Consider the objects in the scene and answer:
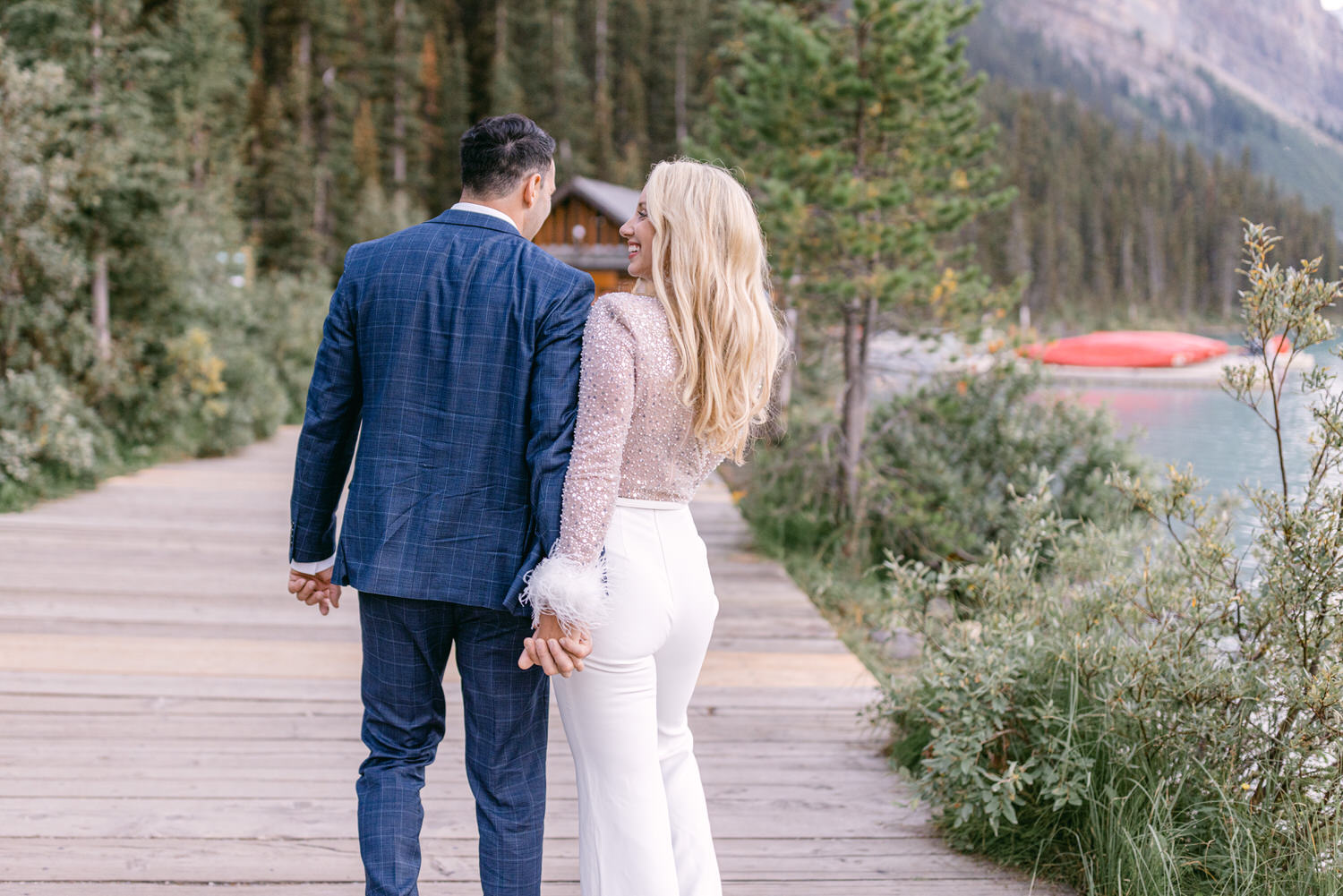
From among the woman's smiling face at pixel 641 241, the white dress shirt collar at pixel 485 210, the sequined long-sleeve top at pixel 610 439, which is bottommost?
the sequined long-sleeve top at pixel 610 439

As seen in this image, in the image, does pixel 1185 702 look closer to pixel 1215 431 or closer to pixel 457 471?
pixel 457 471

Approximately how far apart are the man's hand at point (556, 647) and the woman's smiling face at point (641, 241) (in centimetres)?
63

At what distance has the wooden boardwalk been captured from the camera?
2514 mm

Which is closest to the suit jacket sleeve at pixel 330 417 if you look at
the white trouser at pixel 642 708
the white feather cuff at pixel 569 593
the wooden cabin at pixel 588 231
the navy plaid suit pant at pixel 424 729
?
the navy plaid suit pant at pixel 424 729

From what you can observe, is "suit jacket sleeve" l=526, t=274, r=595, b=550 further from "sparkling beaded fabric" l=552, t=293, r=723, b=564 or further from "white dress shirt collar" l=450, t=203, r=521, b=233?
"white dress shirt collar" l=450, t=203, r=521, b=233

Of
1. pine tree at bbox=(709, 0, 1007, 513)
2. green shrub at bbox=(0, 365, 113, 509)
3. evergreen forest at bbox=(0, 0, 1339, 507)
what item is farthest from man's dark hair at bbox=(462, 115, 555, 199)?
green shrub at bbox=(0, 365, 113, 509)

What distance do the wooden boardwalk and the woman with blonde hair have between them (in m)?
0.72

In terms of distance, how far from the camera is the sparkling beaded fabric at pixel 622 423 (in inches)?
68.6

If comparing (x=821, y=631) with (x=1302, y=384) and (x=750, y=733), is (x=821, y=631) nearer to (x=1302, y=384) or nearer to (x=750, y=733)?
(x=750, y=733)

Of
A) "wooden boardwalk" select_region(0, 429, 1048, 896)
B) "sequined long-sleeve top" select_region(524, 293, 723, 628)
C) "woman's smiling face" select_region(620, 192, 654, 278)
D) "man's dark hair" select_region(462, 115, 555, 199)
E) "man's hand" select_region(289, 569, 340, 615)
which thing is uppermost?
"man's dark hair" select_region(462, 115, 555, 199)

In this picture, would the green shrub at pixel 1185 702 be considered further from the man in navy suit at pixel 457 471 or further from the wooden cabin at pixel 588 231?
the wooden cabin at pixel 588 231

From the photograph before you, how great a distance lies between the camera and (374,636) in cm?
196

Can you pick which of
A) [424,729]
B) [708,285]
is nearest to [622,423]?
[708,285]

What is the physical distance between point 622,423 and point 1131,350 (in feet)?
28.3
